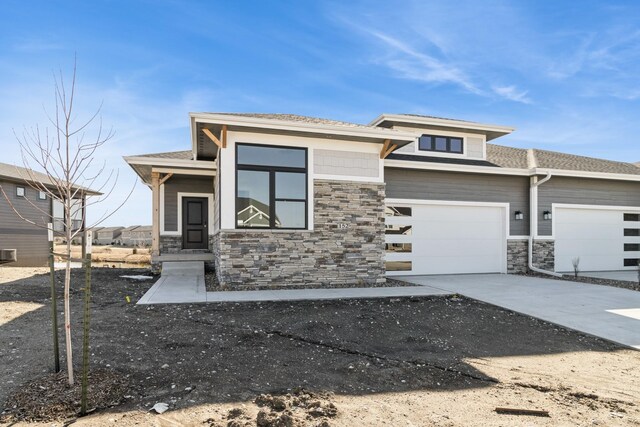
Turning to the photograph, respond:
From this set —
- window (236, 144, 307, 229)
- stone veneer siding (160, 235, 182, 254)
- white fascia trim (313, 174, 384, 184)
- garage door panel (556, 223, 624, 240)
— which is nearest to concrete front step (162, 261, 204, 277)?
stone veneer siding (160, 235, 182, 254)

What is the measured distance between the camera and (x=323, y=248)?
350 inches

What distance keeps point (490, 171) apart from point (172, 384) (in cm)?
1079

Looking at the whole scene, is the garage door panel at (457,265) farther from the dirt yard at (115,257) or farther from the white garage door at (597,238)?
the dirt yard at (115,257)

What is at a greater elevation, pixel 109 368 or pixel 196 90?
pixel 196 90

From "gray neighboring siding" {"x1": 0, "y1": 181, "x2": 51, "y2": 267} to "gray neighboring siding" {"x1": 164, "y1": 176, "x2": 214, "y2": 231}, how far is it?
805 centimetres

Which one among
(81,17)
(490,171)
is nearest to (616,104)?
(490,171)

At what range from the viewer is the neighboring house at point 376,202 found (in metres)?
8.48

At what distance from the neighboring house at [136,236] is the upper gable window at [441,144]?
31.6 metres

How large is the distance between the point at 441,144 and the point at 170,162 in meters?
8.65

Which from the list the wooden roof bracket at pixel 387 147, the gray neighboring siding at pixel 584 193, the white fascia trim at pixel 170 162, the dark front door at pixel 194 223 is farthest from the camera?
the dark front door at pixel 194 223

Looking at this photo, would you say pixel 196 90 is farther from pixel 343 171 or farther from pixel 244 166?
pixel 343 171

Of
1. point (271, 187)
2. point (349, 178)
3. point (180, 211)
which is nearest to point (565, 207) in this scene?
point (349, 178)

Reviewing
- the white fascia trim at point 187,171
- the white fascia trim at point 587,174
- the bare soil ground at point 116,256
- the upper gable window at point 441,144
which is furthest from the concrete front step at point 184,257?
the white fascia trim at point 587,174

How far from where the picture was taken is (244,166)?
842 centimetres
